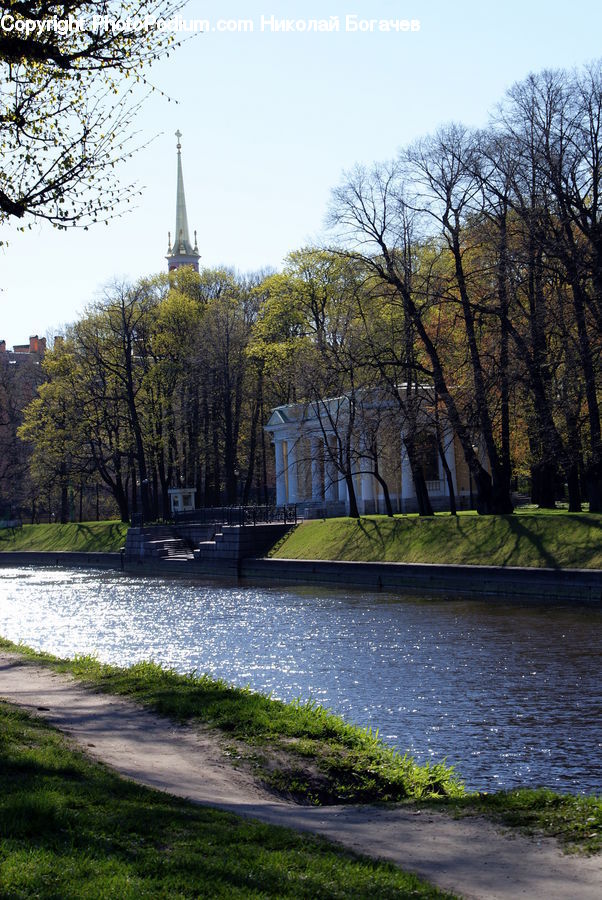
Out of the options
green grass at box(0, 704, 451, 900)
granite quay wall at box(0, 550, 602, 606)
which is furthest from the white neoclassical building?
green grass at box(0, 704, 451, 900)

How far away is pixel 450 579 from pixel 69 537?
44.6 m

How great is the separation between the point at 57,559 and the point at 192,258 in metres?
57.2

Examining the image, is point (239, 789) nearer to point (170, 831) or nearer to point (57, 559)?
point (170, 831)

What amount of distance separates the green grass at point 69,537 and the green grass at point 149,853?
199 feet

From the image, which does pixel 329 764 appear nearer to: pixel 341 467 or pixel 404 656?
pixel 404 656

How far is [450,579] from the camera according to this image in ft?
117

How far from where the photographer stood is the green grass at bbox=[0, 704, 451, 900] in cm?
599

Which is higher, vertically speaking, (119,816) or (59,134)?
(59,134)

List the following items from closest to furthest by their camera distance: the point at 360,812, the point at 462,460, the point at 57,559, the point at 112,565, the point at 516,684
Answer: the point at 360,812 < the point at 516,684 < the point at 462,460 < the point at 112,565 < the point at 57,559

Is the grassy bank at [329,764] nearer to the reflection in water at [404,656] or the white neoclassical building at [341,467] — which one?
the reflection in water at [404,656]

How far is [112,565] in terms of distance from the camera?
210 ft

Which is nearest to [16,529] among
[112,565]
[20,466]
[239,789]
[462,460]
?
[20,466]

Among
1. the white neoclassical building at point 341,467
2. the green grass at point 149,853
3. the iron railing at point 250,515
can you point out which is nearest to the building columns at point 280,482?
the white neoclassical building at point 341,467

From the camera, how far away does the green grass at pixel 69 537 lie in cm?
7019
